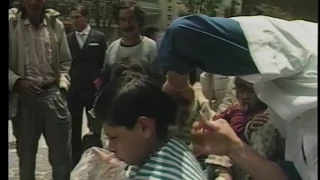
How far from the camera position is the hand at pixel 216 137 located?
2.19ft

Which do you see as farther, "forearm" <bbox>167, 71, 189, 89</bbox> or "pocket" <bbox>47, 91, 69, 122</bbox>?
"pocket" <bbox>47, 91, 69, 122</bbox>

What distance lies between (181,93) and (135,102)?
0.07 metres

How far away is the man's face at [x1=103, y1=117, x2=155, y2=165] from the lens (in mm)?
699

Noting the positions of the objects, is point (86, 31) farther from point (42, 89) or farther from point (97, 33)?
point (42, 89)

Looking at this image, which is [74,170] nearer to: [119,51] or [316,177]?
[119,51]

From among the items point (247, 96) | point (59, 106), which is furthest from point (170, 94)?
point (59, 106)

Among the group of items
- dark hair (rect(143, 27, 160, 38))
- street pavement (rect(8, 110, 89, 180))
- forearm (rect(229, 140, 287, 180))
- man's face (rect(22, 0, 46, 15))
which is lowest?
street pavement (rect(8, 110, 89, 180))

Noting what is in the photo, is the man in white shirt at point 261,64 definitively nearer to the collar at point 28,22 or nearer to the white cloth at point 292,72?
the white cloth at point 292,72

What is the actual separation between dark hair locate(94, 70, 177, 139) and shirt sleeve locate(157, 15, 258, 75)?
0.06 m

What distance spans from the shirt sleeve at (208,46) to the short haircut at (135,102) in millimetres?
59

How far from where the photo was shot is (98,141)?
2.50ft

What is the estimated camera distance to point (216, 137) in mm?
672

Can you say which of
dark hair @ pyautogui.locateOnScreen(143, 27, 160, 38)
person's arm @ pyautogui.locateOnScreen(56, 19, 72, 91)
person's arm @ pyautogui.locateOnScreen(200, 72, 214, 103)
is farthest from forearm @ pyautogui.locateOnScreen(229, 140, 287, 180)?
person's arm @ pyautogui.locateOnScreen(56, 19, 72, 91)

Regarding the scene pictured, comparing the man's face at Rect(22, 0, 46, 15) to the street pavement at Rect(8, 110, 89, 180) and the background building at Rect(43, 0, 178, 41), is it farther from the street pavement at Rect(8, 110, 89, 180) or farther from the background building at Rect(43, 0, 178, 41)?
the street pavement at Rect(8, 110, 89, 180)
